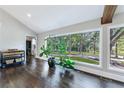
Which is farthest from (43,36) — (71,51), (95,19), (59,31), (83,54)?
(95,19)

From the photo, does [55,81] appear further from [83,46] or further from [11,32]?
[11,32]

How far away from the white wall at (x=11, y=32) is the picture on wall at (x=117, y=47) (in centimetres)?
600

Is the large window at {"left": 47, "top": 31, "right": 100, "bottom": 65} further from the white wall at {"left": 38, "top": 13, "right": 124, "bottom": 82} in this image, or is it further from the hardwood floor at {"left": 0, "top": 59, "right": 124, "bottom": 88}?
the hardwood floor at {"left": 0, "top": 59, "right": 124, "bottom": 88}

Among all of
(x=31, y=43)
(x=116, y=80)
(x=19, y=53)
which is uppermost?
(x=31, y=43)

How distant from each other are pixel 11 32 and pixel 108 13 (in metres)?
6.18

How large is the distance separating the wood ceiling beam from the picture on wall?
16.3 inches

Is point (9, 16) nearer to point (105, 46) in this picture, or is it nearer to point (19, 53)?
point (19, 53)

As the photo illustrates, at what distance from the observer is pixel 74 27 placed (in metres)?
5.67

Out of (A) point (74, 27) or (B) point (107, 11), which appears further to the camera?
(A) point (74, 27)

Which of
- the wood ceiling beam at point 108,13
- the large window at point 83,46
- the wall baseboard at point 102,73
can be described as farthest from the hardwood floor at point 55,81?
the wood ceiling beam at point 108,13

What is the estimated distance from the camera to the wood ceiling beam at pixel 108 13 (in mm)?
3497

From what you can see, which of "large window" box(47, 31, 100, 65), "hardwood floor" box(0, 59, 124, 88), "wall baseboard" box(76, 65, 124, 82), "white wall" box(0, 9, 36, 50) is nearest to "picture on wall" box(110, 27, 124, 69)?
"wall baseboard" box(76, 65, 124, 82)

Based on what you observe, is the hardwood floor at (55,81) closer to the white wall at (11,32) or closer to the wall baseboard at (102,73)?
the wall baseboard at (102,73)
